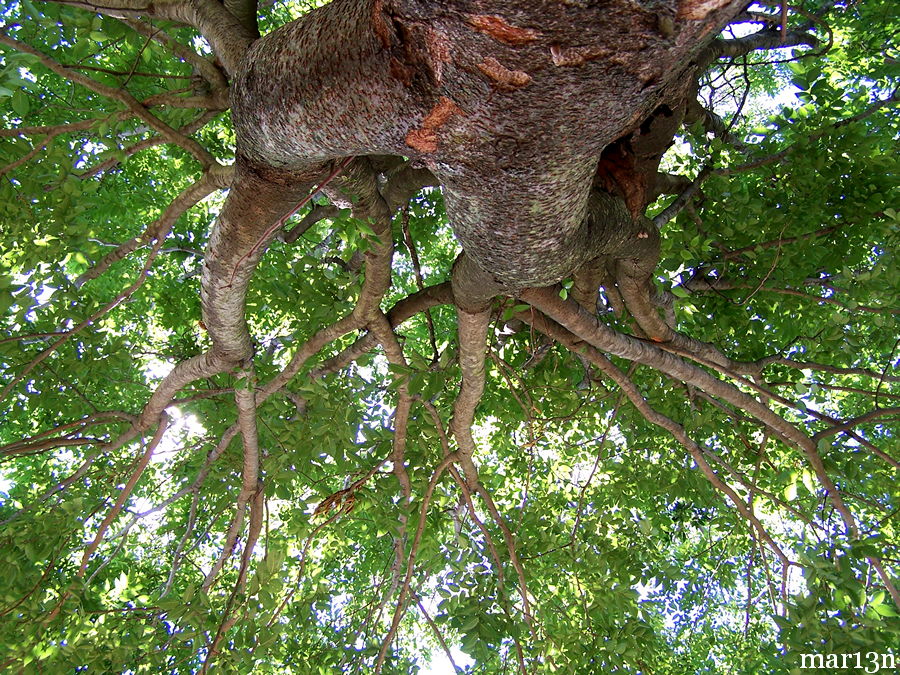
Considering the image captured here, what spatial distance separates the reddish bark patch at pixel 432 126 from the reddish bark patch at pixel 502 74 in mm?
143

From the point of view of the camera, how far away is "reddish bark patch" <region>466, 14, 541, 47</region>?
42.3 inches

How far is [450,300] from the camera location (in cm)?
305

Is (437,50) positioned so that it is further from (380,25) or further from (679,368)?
(679,368)

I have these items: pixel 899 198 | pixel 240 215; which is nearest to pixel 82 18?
pixel 240 215

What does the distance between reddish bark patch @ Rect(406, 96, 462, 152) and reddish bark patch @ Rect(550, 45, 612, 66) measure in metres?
0.27

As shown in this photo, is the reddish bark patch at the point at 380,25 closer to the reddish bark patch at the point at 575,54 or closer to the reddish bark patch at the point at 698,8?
the reddish bark patch at the point at 575,54

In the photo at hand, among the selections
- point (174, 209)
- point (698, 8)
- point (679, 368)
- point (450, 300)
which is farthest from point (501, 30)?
point (679, 368)

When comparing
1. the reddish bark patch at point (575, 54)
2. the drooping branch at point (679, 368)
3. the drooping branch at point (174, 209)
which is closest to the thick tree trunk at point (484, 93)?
the reddish bark patch at point (575, 54)

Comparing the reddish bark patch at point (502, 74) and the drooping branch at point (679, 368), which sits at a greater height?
the drooping branch at point (679, 368)

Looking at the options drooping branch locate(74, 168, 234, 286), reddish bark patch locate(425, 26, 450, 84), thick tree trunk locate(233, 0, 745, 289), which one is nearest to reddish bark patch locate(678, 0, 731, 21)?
thick tree trunk locate(233, 0, 745, 289)

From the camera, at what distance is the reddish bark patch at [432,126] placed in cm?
132

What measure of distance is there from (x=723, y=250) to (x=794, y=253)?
0.35 metres

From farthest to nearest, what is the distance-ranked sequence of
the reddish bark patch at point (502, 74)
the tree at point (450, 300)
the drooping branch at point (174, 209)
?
the drooping branch at point (174, 209)
the tree at point (450, 300)
the reddish bark patch at point (502, 74)

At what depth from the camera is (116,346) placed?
3.11m
